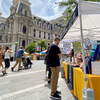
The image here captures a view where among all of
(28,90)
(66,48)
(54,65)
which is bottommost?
(28,90)

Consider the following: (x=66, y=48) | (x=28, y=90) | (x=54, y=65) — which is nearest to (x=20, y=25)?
(x=66, y=48)

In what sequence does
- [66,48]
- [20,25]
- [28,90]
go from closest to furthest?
[28,90]
[66,48]
[20,25]

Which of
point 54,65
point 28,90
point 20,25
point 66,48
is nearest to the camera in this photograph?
point 54,65

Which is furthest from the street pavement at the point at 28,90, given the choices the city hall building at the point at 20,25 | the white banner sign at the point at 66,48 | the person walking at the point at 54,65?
the city hall building at the point at 20,25

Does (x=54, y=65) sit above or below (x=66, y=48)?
below

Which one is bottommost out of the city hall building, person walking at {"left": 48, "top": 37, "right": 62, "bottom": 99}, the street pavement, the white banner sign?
the street pavement

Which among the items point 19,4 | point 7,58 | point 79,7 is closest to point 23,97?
point 79,7

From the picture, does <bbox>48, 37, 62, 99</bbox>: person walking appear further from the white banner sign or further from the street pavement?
the white banner sign

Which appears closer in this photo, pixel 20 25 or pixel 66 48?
pixel 66 48

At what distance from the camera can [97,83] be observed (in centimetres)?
156

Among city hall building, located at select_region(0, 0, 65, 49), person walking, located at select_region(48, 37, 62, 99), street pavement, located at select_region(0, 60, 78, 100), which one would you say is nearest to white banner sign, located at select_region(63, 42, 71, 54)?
street pavement, located at select_region(0, 60, 78, 100)

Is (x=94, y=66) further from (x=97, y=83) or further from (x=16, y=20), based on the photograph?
(x=16, y=20)

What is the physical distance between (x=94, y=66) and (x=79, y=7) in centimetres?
127

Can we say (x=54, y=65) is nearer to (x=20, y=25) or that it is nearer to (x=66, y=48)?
(x=66, y=48)
